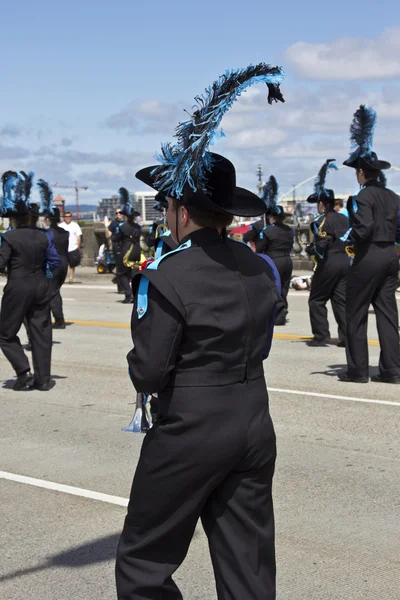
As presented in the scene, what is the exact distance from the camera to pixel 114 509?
5871mm

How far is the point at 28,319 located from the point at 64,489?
3.86 meters

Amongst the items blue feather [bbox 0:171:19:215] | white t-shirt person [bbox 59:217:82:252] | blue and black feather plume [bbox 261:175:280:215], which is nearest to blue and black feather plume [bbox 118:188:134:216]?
white t-shirt person [bbox 59:217:82:252]

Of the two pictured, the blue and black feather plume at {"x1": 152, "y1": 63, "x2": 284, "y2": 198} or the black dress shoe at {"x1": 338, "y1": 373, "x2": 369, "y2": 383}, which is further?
the black dress shoe at {"x1": 338, "y1": 373, "x2": 369, "y2": 383}

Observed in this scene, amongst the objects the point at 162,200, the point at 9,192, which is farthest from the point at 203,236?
the point at 9,192

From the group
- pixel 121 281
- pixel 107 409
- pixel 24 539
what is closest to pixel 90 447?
pixel 107 409

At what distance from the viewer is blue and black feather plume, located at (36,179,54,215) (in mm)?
13193

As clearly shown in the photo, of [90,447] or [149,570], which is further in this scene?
[90,447]

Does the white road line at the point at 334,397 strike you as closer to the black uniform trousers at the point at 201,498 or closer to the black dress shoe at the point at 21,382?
the black dress shoe at the point at 21,382

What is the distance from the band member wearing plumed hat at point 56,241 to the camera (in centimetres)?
1333

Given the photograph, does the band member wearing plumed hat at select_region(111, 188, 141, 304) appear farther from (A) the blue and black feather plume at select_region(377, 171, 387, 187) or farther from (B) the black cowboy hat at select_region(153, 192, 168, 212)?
(B) the black cowboy hat at select_region(153, 192, 168, 212)

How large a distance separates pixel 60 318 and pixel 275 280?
37.8 feet

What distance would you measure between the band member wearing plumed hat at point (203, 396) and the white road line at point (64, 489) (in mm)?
2610

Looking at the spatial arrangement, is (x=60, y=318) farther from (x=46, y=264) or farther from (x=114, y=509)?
(x=114, y=509)

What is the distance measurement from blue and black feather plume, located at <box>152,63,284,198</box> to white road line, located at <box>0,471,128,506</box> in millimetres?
2951
